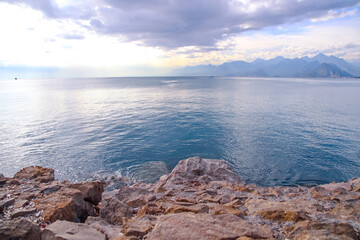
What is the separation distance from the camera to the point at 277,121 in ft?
141

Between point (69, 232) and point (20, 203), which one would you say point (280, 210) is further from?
point (20, 203)

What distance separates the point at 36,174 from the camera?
53.7ft

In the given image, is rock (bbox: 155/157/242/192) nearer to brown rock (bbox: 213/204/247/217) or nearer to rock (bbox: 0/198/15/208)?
brown rock (bbox: 213/204/247/217)

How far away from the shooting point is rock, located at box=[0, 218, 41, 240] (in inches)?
241

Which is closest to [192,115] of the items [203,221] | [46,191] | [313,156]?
[313,156]

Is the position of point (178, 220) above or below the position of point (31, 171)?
above

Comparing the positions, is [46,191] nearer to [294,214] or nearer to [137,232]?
[137,232]

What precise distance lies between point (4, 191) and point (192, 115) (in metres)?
40.6

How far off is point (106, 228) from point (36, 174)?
12300 mm

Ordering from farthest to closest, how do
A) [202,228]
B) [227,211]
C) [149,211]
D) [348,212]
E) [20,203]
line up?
1. [149,211]
2. [20,203]
3. [227,211]
4. [348,212]
5. [202,228]

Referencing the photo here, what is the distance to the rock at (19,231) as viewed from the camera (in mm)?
6117

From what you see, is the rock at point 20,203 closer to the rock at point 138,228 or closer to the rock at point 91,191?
the rock at point 91,191

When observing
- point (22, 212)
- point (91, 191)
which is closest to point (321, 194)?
point (91, 191)

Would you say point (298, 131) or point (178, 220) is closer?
point (178, 220)
